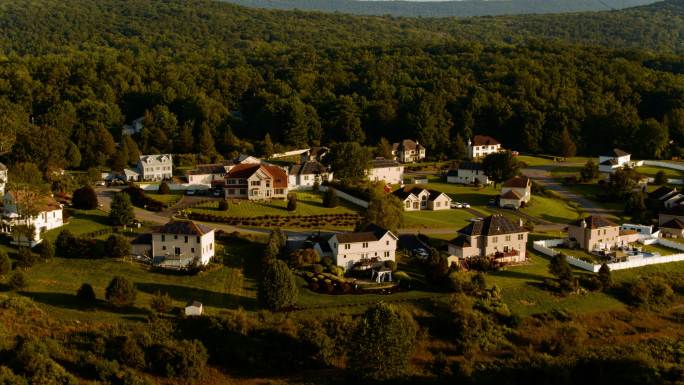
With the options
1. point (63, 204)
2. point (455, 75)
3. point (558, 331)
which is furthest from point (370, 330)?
point (455, 75)

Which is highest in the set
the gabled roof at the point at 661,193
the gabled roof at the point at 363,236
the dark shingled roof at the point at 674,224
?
the gabled roof at the point at 363,236

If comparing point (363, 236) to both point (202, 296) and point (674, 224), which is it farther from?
point (674, 224)

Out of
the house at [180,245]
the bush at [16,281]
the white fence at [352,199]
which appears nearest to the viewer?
the bush at [16,281]

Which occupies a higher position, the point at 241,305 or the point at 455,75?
the point at 455,75

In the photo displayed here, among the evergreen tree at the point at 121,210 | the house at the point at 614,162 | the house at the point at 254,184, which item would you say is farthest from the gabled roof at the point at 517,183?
the evergreen tree at the point at 121,210

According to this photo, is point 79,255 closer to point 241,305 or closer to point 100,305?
point 100,305

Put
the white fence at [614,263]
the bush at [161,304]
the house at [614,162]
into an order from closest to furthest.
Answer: the bush at [161,304]
the white fence at [614,263]
the house at [614,162]

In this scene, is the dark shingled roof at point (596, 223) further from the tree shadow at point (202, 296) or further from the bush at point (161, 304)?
the bush at point (161, 304)
